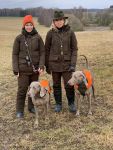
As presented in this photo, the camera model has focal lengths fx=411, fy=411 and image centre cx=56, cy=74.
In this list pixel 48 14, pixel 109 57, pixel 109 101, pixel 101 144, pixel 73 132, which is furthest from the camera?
pixel 48 14

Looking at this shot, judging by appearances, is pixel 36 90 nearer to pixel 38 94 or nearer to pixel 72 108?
pixel 38 94

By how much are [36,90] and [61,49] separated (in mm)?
1121

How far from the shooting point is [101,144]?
6988 mm

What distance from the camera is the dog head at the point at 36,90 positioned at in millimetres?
8039

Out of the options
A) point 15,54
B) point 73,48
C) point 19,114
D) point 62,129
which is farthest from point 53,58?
point 62,129

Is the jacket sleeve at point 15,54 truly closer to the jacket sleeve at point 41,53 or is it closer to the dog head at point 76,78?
the jacket sleeve at point 41,53

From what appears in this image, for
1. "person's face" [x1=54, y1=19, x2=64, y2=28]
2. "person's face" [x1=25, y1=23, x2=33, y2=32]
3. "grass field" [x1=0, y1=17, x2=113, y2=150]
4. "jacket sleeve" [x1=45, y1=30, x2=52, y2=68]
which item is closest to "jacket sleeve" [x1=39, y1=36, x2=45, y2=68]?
"jacket sleeve" [x1=45, y1=30, x2=52, y2=68]

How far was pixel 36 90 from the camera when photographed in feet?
26.4

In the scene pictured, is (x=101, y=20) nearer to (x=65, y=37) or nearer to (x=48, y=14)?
(x=48, y=14)

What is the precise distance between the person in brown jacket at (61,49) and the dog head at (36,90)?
2.75ft

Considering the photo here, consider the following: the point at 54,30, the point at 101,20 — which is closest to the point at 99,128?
the point at 54,30

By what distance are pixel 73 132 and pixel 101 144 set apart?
84 cm

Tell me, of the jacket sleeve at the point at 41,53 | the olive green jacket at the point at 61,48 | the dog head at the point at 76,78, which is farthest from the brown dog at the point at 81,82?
the jacket sleeve at the point at 41,53

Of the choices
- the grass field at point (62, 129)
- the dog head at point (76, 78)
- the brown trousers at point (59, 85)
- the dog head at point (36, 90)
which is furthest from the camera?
the brown trousers at point (59, 85)
